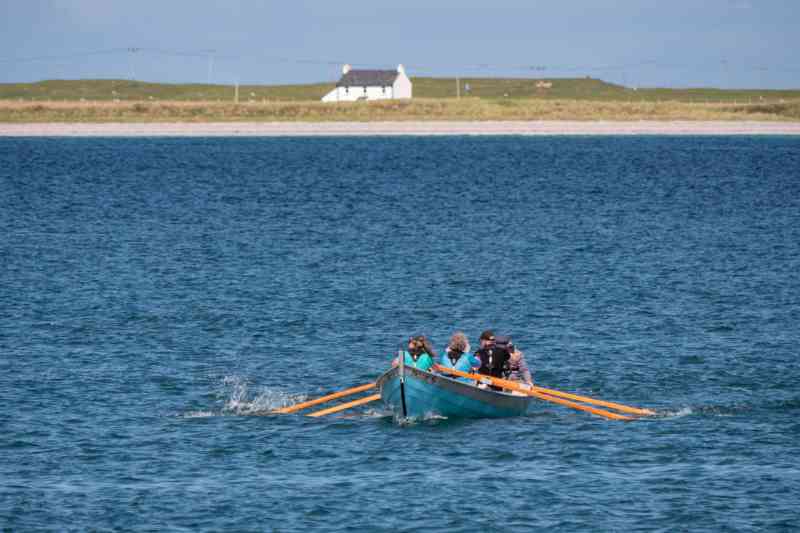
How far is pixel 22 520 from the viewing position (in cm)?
2381

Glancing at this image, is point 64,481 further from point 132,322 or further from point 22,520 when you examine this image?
point 132,322

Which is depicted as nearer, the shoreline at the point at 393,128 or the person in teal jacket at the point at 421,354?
the person in teal jacket at the point at 421,354

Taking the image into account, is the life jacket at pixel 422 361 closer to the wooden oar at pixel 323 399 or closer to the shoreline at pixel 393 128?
the wooden oar at pixel 323 399

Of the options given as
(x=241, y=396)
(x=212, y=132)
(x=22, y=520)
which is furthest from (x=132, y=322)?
(x=212, y=132)

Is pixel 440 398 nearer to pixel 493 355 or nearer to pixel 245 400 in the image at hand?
pixel 493 355

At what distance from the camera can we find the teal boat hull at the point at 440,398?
96.6 ft

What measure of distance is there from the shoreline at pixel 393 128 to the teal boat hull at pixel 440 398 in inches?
5730

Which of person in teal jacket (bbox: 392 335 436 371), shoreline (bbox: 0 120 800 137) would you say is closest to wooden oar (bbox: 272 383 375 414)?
person in teal jacket (bbox: 392 335 436 371)

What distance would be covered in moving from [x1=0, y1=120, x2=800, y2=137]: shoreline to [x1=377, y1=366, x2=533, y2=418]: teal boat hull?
146m

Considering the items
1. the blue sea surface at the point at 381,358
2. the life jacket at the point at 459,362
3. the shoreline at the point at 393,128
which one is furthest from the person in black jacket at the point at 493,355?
the shoreline at the point at 393,128

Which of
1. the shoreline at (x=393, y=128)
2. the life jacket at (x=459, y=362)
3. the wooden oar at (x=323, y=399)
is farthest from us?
the shoreline at (x=393, y=128)

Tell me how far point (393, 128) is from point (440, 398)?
15002 cm

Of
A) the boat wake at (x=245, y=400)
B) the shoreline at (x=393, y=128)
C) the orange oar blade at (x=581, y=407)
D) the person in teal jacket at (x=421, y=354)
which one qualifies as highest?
the shoreline at (x=393, y=128)

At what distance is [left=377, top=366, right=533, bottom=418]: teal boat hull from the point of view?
29.5 m
